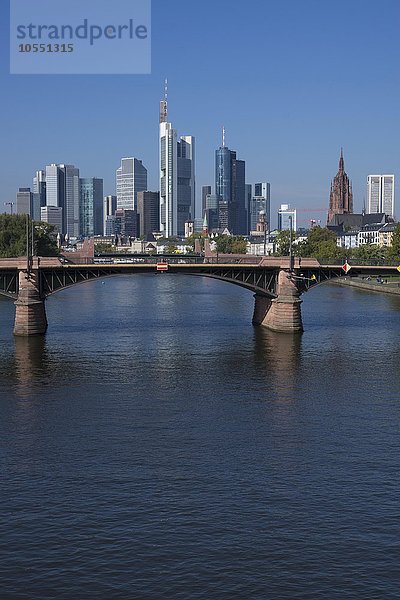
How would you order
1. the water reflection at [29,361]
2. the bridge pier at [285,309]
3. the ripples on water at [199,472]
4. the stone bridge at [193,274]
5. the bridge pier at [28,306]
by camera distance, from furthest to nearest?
1. the bridge pier at [285,309]
2. the stone bridge at [193,274]
3. the bridge pier at [28,306]
4. the water reflection at [29,361]
5. the ripples on water at [199,472]

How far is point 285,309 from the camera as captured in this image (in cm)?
10494

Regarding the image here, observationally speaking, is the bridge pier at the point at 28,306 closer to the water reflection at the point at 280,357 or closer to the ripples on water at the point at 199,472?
the ripples on water at the point at 199,472

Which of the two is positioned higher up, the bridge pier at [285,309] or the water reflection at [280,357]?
the bridge pier at [285,309]

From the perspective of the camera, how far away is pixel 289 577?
33.7m

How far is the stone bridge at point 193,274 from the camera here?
331 feet

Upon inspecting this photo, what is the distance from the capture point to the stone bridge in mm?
101000

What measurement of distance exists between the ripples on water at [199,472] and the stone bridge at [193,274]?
39.1 ft

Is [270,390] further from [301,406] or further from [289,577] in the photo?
[289,577]

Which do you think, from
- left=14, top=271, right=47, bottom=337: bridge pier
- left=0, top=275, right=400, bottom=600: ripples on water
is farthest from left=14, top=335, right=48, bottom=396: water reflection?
left=14, top=271, right=47, bottom=337: bridge pier

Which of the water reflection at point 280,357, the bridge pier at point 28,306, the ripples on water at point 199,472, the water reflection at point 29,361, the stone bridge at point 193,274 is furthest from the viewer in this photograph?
the stone bridge at point 193,274

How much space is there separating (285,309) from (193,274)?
42.2 feet

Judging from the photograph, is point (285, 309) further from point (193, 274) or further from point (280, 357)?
point (280, 357)

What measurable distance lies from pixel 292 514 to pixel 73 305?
372 feet

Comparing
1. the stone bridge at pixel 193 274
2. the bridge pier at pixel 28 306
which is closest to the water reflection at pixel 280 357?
the stone bridge at pixel 193 274
